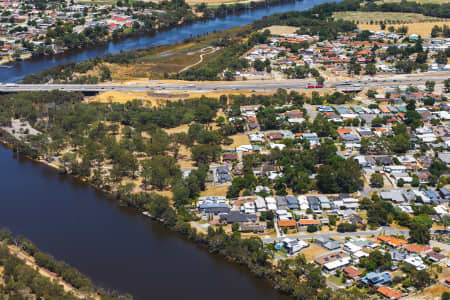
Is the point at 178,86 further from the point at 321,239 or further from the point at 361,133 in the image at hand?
the point at 321,239

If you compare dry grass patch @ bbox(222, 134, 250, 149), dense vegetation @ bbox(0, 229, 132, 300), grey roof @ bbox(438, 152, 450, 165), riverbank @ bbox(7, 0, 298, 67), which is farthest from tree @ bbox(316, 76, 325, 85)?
dense vegetation @ bbox(0, 229, 132, 300)

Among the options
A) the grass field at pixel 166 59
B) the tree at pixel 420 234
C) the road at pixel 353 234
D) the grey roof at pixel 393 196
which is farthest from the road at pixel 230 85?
the tree at pixel 420 234

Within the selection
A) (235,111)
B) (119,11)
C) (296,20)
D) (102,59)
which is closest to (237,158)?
(235,111)

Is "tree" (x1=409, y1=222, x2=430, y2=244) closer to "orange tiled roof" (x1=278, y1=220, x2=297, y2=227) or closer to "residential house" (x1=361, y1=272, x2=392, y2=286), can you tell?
"residential house" (x1=361, y1=272, x2=392, y2=286)

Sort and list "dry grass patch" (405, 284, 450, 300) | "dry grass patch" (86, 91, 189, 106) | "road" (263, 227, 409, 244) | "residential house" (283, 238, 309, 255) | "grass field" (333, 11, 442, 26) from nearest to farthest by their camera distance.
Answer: "dry grass patch" (405, 284, 450, 300)
"residential house" (283, 238, 309, 255)
"road" (263, 227, 409, 244)
"dry grass patch" (86, 91, 189, 106)
"grass field" (333, 11, 442, 26)

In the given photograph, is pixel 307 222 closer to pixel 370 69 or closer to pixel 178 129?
pixel 178 129

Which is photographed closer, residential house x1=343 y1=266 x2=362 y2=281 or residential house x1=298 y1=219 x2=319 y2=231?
residential house x1=343 y1=266 x2=362 y2=281
